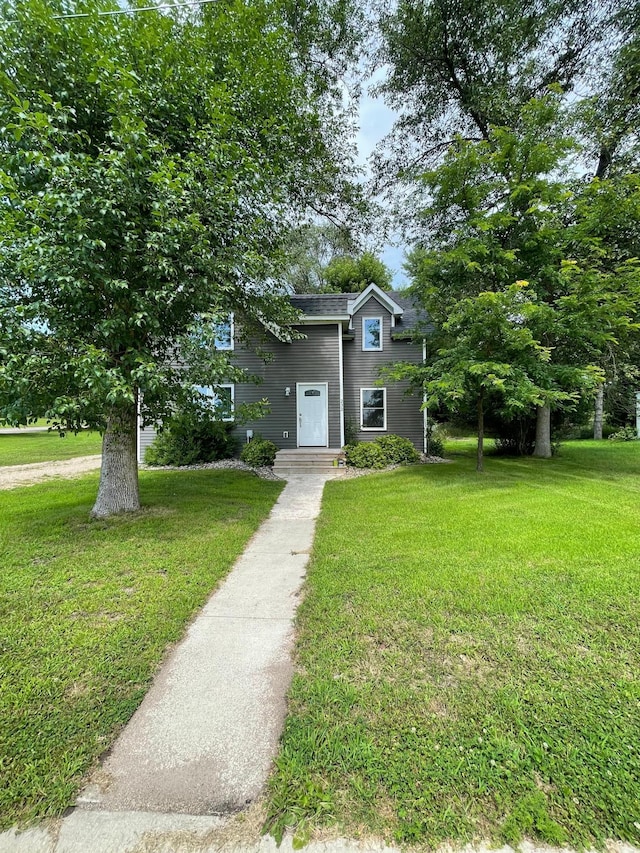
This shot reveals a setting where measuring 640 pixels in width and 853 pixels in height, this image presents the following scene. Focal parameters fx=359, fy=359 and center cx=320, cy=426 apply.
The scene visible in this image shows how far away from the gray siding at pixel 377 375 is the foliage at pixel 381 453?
1.33 m

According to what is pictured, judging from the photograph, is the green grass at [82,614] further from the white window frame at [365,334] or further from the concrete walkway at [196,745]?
the white window frame at [365,334]

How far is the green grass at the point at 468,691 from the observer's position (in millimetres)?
1616

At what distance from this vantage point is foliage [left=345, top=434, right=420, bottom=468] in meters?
11.2

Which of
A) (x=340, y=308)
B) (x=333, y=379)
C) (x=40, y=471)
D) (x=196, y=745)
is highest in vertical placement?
(x=340, y=308)

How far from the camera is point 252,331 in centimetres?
873

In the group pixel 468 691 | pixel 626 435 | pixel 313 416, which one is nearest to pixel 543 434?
pixel 313 416

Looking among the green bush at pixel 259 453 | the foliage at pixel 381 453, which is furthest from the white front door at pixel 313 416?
the green bush at pixel 259 453

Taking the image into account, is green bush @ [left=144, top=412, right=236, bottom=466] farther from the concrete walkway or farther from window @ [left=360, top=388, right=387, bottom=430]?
the concrete walkway

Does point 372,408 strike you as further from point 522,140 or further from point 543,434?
point 522,140

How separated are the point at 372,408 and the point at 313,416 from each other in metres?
2.41

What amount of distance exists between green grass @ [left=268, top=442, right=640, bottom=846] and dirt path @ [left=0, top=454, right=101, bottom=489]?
8.98m

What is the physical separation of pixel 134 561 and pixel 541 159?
443 inches

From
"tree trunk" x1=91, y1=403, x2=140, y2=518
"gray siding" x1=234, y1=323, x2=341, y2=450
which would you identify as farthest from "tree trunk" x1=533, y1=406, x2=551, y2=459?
"tree trunk" x1=91, y1=403, x2=140, y2=518

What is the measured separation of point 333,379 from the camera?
491 inches
